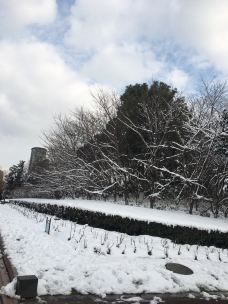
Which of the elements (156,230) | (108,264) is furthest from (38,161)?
(108,264)

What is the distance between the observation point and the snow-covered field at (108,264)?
6672mm

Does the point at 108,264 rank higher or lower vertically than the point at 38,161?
lower

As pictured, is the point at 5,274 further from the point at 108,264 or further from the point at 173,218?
the point at 173,218

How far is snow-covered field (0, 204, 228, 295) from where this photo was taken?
6.67m

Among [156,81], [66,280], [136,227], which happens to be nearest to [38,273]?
[66,280]

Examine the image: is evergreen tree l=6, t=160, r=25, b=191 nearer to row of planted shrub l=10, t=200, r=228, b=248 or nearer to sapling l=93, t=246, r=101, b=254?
row of planted shrub l=10, t=200, r=228, b=248

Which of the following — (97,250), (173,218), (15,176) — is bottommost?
(97,250)

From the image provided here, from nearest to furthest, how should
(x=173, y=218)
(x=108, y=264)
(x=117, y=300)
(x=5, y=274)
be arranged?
(x=117, y=300) → (x=5, y=274) → (x=108, y=264) → (x=173, y=218)

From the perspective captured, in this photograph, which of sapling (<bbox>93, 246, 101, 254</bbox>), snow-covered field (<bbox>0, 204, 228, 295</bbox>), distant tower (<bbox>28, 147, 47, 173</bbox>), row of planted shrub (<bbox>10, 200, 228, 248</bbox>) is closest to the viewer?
snow-covered field (<bbox>0, 204, 228, 295</bbox>)

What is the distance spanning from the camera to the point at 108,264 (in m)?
7.84

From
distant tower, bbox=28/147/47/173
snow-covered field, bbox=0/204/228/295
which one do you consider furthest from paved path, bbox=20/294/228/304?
distant tower, bbox=28/147/47/173

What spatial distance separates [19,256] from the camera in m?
8.20

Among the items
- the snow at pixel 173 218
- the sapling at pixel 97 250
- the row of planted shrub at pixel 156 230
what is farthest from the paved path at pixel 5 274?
the snow at pixel 173 218

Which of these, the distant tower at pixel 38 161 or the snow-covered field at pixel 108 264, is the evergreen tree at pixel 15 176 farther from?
the snow-covered field at pixel 108 264
